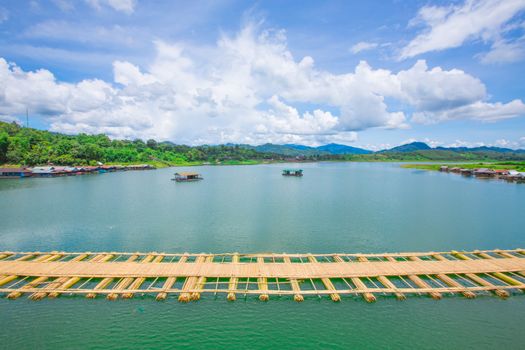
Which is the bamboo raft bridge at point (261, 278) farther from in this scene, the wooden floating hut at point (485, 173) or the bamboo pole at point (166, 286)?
the wooden floating hut at point (485, 173)

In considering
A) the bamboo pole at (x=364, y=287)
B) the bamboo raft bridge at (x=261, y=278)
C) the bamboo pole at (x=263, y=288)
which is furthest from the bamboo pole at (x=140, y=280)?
the bamboo pole at (x=364, y=287)

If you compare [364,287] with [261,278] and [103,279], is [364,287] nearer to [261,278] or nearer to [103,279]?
[261,278]

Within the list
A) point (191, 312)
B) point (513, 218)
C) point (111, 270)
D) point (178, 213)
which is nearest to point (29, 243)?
point (111, 270)

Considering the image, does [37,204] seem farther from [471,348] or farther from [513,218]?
[513,218]

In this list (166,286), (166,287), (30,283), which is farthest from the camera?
(30,283)

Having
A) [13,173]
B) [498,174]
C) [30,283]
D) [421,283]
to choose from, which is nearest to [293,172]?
[498,174]

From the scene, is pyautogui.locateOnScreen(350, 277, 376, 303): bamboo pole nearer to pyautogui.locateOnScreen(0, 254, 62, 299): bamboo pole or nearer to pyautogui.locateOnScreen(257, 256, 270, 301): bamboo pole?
pyautogui.locateOnScreen(257, 256, 270, 301): bamboo pole

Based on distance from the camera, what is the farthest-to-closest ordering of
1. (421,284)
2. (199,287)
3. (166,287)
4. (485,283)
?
1. (485,283)
2. (421,284)
3. (199,287)
4. (166,287)
